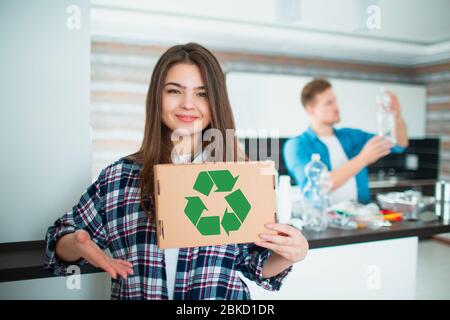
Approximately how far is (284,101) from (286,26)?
34.1 inches

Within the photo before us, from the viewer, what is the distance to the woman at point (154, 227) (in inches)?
38.5

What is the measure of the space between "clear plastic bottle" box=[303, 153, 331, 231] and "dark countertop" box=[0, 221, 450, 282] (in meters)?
0.06

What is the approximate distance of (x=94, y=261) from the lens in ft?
2.97

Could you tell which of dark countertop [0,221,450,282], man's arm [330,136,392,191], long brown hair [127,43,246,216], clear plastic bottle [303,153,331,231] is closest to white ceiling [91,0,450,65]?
man's arm [330,136,392,191]

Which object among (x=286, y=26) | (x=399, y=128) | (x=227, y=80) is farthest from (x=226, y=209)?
(x=227, y=80)

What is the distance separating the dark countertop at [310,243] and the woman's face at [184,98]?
64 centimetres

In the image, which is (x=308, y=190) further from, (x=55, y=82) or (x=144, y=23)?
(x=144, y=23)

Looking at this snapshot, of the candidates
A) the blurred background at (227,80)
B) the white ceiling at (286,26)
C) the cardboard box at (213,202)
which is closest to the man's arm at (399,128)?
the blurred background at (227,80)

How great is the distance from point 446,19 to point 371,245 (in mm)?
2566

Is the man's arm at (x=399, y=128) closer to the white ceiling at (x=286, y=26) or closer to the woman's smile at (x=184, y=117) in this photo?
the white ceiling at (x=286, y=26)

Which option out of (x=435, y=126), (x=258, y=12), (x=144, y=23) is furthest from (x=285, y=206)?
(x=435, y=126)

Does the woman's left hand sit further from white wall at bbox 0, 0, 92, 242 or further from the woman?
white wall at bbox 0, 0, 92, 242

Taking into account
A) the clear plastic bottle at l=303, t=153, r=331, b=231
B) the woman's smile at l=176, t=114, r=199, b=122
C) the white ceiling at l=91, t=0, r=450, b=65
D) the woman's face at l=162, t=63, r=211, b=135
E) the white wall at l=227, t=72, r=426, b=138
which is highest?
Answer: the white ceiling at l=91, t=0, r=450, b=65

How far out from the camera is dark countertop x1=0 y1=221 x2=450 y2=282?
119 centimetres
